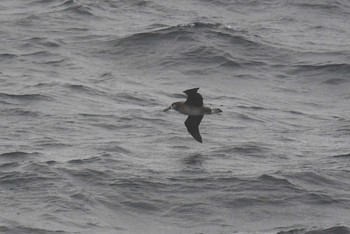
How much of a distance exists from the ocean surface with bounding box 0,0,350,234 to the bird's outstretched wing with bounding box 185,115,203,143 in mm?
279

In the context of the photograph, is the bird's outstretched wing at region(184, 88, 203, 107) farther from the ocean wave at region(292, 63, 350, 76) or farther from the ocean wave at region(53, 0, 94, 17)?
the ocean wave at region(53, 0, 94, 17)

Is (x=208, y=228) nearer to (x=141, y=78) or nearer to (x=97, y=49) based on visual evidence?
(x=141, y=78)

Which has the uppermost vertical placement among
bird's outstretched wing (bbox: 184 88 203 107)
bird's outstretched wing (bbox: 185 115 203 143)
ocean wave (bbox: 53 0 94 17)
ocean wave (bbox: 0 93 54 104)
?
bird's outstretched wing (bbox: 184 88 203 107)

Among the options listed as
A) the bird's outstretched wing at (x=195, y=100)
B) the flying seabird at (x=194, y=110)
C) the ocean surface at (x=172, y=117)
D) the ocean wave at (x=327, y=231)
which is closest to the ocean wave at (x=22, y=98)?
the ocean surface at (x=172, y=117)

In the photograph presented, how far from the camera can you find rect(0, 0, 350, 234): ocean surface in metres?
16.3

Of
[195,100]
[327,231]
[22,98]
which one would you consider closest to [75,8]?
[22,98]

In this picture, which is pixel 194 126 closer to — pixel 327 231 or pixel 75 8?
pixel 327 231

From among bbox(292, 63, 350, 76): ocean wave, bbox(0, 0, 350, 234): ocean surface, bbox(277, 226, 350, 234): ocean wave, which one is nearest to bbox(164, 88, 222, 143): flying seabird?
bbox(0, 0, 350, 234): ocean surface

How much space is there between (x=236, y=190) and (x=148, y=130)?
408 centimetres

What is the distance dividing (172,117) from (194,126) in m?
2.40

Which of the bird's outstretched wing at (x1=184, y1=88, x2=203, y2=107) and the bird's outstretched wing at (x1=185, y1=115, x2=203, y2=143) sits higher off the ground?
the bird's outstretched wing at (x1=184, y1=88, x2=203, y2=107)

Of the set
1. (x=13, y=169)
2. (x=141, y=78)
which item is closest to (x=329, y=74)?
(x=141, y=78)

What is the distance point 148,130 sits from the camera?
2095 centimetres

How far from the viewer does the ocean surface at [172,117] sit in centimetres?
1634
